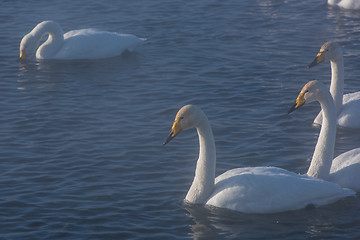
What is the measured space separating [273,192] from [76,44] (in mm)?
10412

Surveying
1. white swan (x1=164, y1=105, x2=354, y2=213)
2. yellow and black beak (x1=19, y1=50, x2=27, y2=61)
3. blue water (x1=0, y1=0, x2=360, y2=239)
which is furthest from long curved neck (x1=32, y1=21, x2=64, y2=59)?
white swan (x1=164, y1=105, x2=354, y2=213)

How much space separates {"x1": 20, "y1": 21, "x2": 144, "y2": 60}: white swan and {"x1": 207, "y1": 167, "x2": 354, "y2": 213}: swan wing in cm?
969

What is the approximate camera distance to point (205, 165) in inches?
419

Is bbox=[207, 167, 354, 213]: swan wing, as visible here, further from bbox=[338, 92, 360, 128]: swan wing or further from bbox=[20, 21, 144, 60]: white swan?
bbox=[20, 21, 144, 60]: white swan

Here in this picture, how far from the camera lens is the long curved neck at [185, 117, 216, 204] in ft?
34.7

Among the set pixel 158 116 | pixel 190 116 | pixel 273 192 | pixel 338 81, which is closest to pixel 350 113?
pixel 338 81

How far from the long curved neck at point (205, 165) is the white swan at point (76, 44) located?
30.4ft

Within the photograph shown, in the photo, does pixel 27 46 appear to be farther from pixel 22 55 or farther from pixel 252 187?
pixel 252 187

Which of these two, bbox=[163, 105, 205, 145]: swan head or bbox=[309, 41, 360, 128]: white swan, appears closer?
bbox=[163, 105, 205, 145]: swan head

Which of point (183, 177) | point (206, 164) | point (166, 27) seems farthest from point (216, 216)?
point (166, 27)

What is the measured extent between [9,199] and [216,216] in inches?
126

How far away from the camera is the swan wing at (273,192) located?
1027 cm

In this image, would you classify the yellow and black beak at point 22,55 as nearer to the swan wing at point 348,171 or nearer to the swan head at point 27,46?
the swan head at point 27,46

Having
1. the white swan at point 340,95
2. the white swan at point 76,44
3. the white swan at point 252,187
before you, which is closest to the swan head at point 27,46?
the white swan at point 76,44
